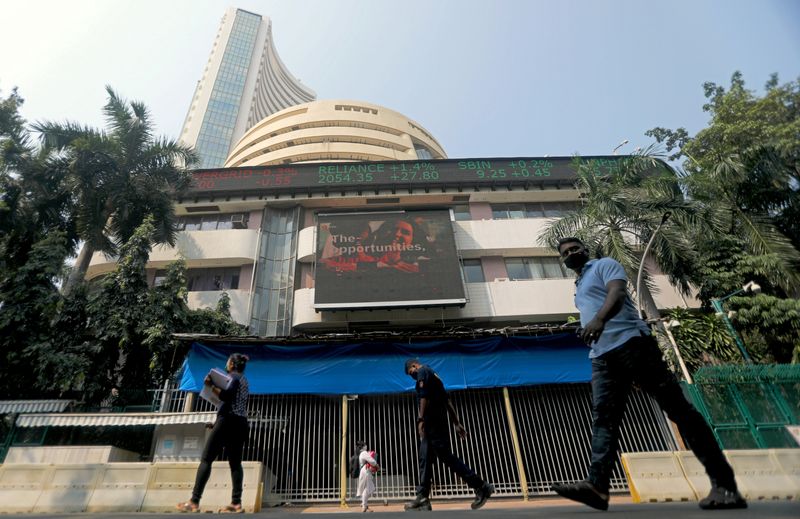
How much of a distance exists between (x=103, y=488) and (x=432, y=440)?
4.60 m

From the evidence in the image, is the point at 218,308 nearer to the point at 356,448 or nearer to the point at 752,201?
the point at 356,448

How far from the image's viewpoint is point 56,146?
13.4 metres

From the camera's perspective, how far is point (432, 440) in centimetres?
446

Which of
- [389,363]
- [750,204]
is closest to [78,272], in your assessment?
[389,363]

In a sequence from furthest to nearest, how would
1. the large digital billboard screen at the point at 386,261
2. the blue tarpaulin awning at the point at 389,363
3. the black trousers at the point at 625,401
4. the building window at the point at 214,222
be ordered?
the building window at the point at 214,222
the large digital billboard screen at the point at 386,261
the blue tarpaulin awning at the point at 389,363
the black trousers at the point at 625,401

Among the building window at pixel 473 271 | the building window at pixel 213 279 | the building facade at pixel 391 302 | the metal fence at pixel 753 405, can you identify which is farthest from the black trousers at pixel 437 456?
the building window at pixel 213 279

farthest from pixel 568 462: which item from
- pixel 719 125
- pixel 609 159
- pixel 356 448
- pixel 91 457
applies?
pixel 719 125

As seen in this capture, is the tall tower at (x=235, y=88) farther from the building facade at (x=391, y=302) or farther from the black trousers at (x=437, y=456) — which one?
the black trousers at (x=437, y=456)

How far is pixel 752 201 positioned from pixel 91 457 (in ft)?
67.3

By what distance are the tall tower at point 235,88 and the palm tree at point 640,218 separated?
179ft

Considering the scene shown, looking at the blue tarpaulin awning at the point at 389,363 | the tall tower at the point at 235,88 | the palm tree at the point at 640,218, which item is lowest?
the blue tarpaulin awning at the point at 389,363

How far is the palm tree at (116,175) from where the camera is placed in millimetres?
13094

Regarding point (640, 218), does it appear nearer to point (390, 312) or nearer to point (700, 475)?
point (700, 475)

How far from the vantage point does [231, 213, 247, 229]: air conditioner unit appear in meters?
18.9
